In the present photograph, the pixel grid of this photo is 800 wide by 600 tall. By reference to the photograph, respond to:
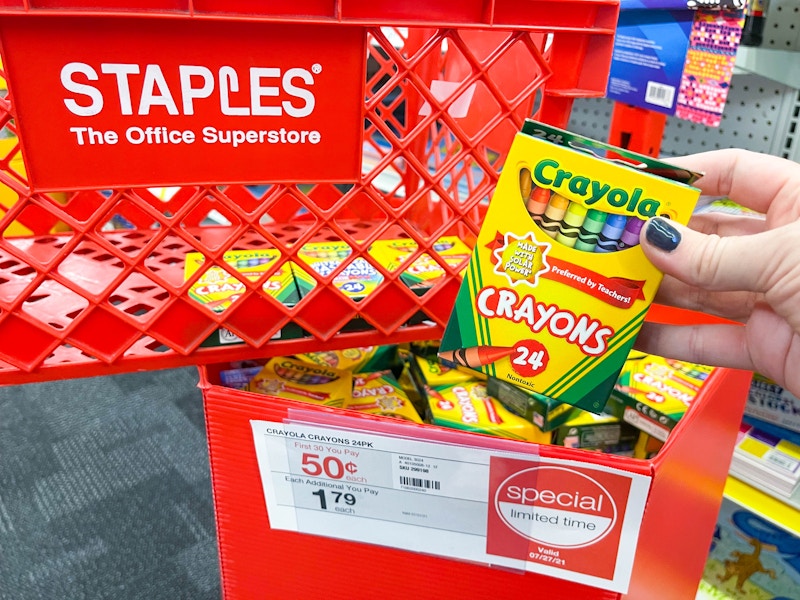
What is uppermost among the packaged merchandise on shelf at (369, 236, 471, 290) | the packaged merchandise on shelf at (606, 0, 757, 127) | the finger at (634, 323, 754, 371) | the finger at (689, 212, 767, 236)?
the packaged merchandise on shelf at (606, 0, 757, 127)

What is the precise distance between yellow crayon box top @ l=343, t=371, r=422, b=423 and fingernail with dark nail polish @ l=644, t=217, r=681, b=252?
1.57ft

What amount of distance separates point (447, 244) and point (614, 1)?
1.35ft

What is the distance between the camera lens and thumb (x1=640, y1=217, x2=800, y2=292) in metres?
0.55

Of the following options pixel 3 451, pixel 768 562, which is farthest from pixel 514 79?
pixel 3 451

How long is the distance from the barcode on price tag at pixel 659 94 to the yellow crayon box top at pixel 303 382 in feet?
2.45

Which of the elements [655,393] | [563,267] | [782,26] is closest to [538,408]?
[655,393]

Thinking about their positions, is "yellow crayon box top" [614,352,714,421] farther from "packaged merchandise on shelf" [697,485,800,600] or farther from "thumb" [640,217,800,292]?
"packaged merchandise on shelf" [697,485,800,600]

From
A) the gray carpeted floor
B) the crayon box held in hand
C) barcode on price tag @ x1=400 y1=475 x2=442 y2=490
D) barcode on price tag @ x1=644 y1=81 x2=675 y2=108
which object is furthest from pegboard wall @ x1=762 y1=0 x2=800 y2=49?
the gray carpeted floor

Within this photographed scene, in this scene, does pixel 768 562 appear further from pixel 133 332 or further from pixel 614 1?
pixel 133 332

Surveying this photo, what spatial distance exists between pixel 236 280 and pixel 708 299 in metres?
0.60

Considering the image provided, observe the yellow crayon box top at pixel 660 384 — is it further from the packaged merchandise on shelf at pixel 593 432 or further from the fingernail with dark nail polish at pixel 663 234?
the fingernail with dark nail polish at pixel 663 234

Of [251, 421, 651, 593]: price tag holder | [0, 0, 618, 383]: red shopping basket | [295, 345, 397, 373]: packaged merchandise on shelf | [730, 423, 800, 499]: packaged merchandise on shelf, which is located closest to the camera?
[0, 0, 618, 383]: red shopping basket

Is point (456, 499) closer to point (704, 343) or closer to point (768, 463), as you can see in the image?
point (704, 343)

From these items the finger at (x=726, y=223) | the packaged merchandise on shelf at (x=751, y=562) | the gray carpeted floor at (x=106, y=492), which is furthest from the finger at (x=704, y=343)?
the gray carpeted floor at (x=106, y=492)
